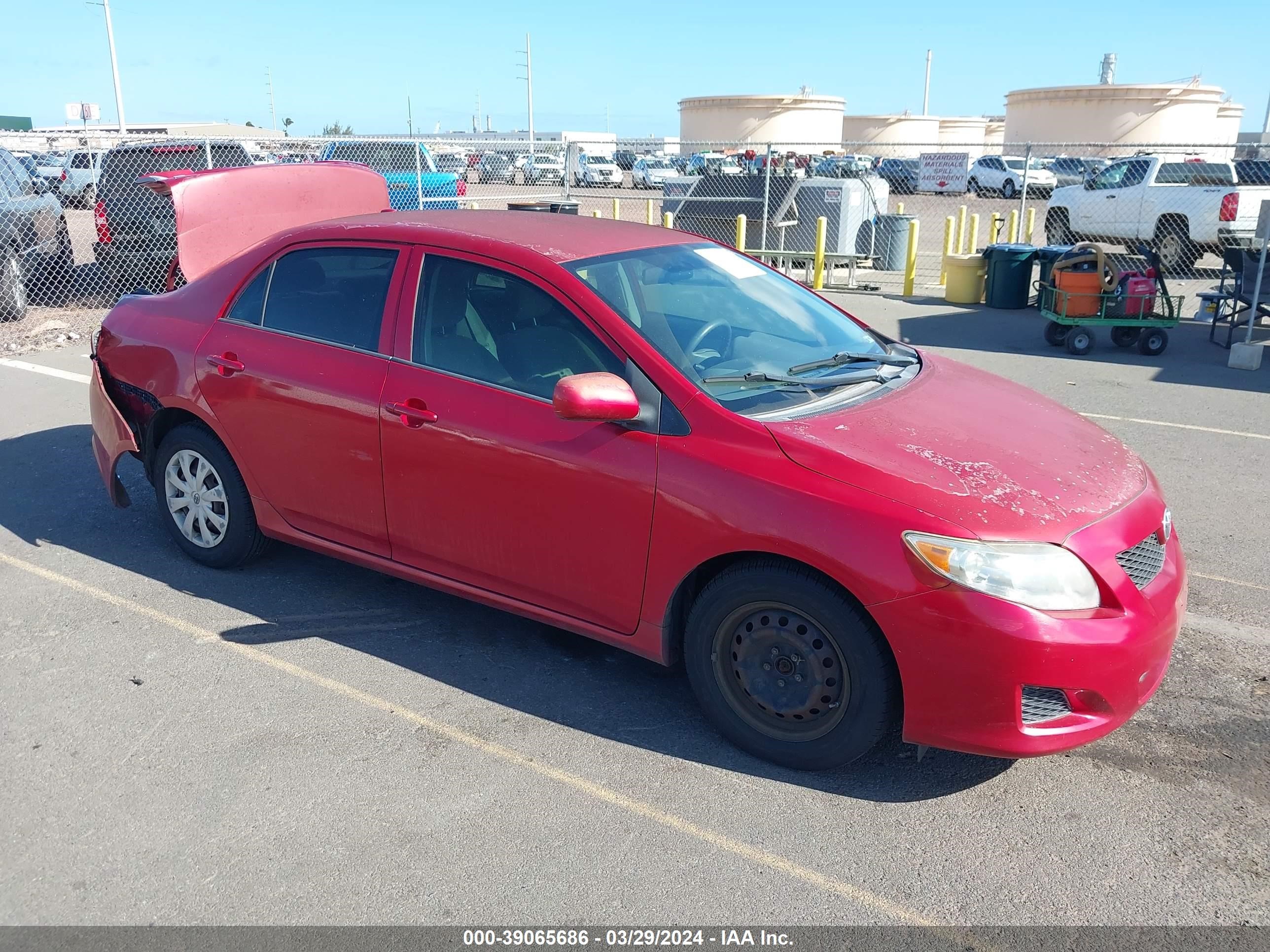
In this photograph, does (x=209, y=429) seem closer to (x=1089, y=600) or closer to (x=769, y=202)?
(x=1089, y=600)

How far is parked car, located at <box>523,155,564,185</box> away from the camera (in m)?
28.1

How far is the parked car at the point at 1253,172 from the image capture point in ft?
55.0

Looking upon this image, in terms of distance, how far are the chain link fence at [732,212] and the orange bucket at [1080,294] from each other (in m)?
1.18

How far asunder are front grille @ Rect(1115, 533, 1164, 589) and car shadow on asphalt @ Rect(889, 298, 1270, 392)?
6.11 meters

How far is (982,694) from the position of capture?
120 inches

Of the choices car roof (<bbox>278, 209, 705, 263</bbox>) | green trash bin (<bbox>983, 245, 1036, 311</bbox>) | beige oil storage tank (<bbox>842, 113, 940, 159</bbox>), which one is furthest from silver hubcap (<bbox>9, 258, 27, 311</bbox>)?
beige oil storage tank (<bbox>842, 113, 940, 159</bbox>)

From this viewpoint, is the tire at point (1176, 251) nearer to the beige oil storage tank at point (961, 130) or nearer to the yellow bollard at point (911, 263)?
the yellow bollard at point (911, 263)

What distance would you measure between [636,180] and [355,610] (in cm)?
4316

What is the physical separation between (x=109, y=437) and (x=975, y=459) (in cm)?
→ 413

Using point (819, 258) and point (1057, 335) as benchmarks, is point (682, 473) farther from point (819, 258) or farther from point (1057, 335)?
point (819, 258)

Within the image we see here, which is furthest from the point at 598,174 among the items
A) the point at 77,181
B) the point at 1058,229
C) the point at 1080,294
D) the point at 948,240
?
the point at 1080,294

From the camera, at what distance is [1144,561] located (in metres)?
3.34

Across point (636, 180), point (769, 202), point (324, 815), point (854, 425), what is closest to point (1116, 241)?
point (769, 202)

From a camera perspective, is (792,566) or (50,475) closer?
(792,566)
